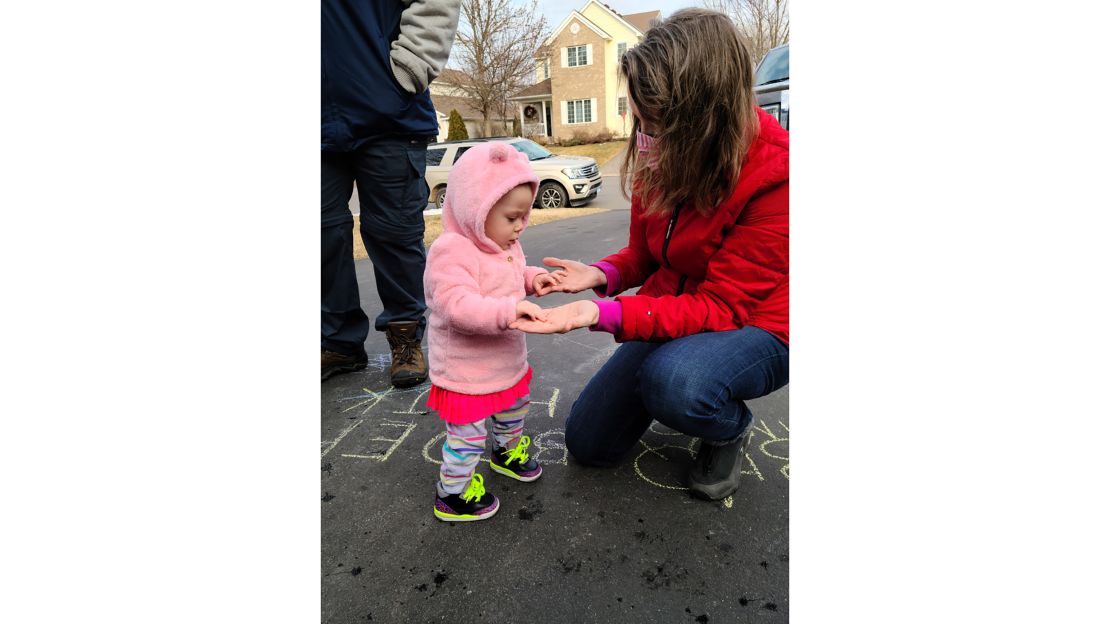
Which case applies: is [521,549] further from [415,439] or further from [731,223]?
[731,223]

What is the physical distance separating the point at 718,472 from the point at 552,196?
8429 millimetres

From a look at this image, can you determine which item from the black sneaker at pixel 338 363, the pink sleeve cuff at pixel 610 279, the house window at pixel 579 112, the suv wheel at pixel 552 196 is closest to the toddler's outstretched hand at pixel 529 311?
the pink sleeve cuff at pixel 610 279

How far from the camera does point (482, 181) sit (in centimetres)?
144

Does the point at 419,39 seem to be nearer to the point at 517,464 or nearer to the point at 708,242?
the point at 708,242

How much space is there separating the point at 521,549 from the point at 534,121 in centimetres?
2258

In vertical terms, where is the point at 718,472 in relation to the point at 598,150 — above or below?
below

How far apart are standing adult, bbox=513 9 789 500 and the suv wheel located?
797 centimetres

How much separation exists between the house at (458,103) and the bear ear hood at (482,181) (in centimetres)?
375

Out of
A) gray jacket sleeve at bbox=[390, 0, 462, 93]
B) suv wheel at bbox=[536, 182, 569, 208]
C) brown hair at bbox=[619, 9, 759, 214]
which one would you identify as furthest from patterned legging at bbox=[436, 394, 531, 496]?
suv wheel at bbox=[536, 182, 569, 208]

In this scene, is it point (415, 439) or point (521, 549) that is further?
point (415, 439)

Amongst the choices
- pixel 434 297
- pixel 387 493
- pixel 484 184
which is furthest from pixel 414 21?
pixel 387 493

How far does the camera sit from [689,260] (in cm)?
170

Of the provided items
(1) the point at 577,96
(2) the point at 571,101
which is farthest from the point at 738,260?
(2) the point at 571,101

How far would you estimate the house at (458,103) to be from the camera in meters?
9.80
